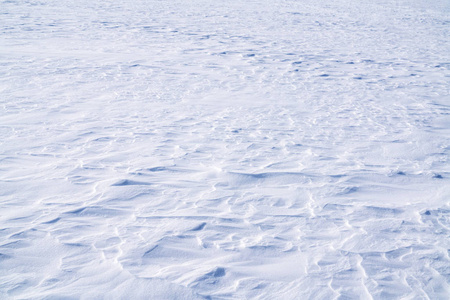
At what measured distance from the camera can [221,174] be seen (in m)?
3.43

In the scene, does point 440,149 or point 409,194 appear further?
point 440,149

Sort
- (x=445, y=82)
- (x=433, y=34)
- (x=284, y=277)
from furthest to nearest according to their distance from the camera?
(x=433, y=34), (x=445, y=82), (x=284, y=277)

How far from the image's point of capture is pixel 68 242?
99.4 inches

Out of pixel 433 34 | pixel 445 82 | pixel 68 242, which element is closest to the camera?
pixel 68 242

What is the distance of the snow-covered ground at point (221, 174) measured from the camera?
2350 millimetres

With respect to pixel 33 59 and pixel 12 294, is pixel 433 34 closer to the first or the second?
pixel 33 59

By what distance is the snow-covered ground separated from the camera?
2.35 meters

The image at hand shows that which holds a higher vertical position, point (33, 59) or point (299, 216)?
point (33, 59)

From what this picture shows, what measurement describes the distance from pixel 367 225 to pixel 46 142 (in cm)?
262

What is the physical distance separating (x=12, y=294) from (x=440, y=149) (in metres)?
3.53

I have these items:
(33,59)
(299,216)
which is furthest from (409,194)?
(33,59)

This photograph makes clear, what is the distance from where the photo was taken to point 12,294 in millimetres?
2137

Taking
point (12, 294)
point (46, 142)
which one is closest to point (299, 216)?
point (12, 294)

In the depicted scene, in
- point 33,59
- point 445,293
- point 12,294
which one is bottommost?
point 445,293
